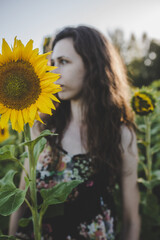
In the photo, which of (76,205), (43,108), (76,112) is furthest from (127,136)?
(43,108)

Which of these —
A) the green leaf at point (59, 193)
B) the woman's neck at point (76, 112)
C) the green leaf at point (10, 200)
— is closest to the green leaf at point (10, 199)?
the green leaf at point (10, 200)

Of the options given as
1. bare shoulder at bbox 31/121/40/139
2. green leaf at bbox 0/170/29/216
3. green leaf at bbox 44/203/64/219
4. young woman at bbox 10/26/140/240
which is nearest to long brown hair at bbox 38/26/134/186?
young woman at bbox 10/26/140/240

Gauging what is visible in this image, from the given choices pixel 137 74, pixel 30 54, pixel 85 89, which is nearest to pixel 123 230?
pixel 85 89

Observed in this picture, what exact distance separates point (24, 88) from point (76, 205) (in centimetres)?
86

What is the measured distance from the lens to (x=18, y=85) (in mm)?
696

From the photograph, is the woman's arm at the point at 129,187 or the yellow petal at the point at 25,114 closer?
the yellow petal at the point at 25,114

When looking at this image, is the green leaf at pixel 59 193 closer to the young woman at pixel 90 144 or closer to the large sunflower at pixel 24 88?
the large sunflower at pixel 24 88

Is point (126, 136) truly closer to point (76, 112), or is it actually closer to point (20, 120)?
point (76, 112)

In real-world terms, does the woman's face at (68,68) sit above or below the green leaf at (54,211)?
above

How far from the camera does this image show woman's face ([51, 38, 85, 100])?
122 cm

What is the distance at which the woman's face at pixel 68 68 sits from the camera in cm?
122

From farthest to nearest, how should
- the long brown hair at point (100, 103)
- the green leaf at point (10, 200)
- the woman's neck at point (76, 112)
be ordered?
the woman's neck at point (76, 112) < the long brown hair at point (100, 103) < the green leaf at point (10, 200)

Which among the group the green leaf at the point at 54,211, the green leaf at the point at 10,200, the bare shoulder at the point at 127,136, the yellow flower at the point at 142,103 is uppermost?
the yellow flower at the point at 142,103

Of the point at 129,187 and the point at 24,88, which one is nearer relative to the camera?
the point at 24,88
